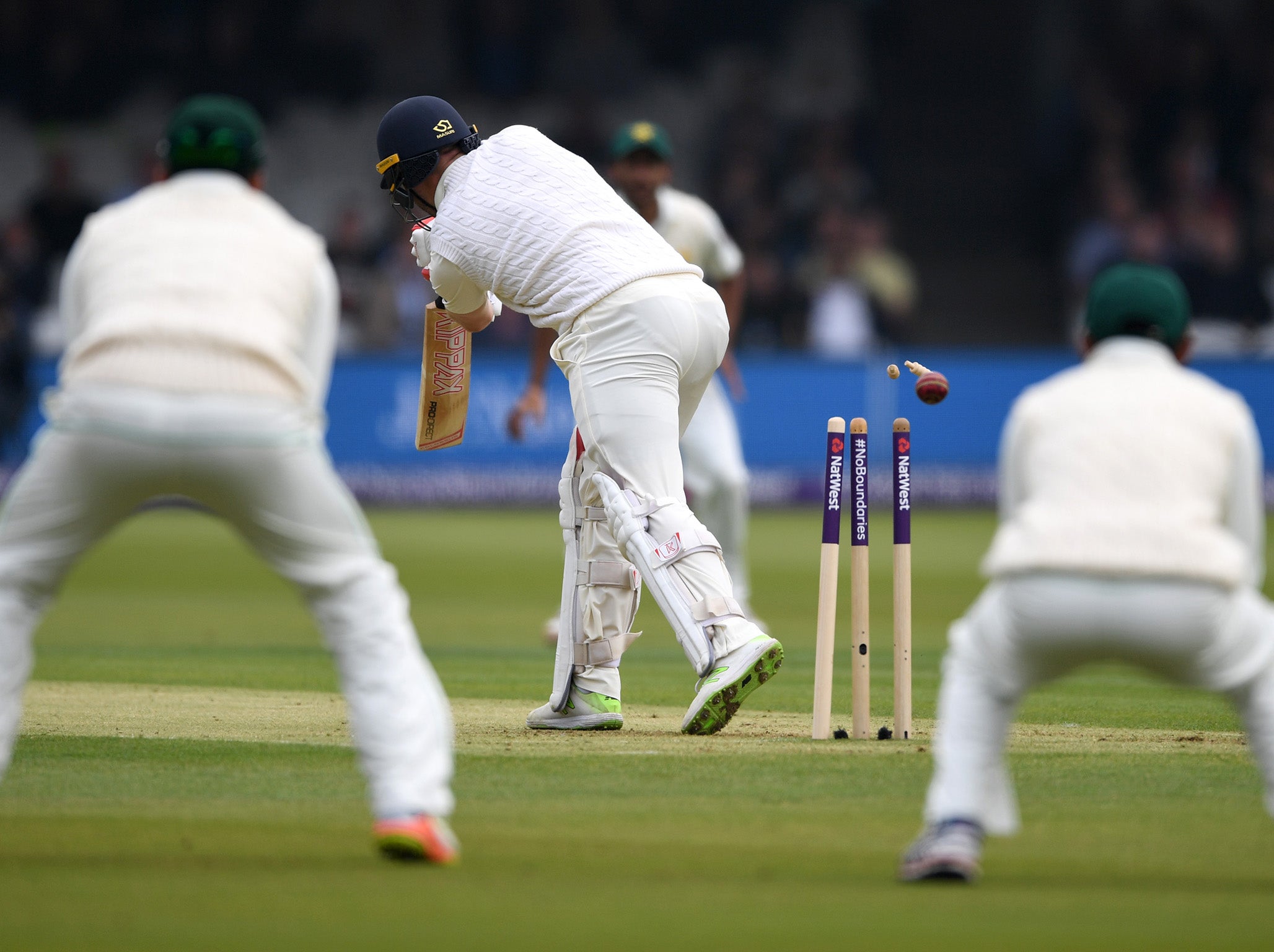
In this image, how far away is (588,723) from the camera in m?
6.17

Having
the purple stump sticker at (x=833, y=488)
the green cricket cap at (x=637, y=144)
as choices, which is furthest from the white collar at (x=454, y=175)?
Result: the green cricket cap at (x=637, y=144)

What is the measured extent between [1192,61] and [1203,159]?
61.3 inches

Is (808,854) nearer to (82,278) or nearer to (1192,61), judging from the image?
(82,278)

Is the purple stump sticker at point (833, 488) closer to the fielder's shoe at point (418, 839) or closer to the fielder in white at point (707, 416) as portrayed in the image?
the fielder's shoe at point (418, 839)

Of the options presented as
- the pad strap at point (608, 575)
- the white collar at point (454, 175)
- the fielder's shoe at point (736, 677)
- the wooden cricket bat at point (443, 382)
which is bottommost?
the fielder's shoe at point (736, 677)

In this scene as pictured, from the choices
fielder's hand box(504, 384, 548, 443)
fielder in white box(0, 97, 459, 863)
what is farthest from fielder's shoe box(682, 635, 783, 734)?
fielder's hand box(504, 384, 548, 443)

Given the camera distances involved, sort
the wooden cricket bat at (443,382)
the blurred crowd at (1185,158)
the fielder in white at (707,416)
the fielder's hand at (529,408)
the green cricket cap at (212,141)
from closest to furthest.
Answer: the green cricket cap at (212,141) → the wooden cricket bat at (443,382) → the fielder's hand at (529,408) → the fielder in white at (707,416) → the blurred crowd at (1185,158)

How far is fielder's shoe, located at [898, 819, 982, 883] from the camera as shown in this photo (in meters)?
3.71

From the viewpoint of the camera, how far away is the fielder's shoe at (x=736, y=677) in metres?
5.64

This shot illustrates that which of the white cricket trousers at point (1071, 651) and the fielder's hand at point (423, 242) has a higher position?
the fielder's hand at point (423, 242)

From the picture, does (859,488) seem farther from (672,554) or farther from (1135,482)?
(1135,482)

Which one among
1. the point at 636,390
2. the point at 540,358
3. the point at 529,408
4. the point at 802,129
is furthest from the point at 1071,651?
the point at 802,129

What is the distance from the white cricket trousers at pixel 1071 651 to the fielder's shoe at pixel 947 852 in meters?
0.02

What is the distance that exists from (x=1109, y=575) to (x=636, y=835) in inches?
51.7
